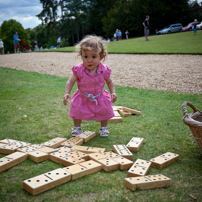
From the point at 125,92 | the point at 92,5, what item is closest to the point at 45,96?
the point at 125,92

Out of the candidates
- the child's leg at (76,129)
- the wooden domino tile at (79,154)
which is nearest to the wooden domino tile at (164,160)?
the wooden domino tile at (79,154)

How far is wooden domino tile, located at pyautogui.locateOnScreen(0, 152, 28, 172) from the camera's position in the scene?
272cm

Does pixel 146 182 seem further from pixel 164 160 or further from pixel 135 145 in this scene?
pixel 135 145

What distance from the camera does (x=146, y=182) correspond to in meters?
2.35

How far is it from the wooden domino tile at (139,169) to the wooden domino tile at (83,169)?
0.41 m

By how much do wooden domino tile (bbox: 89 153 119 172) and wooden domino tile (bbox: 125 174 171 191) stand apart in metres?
0.37

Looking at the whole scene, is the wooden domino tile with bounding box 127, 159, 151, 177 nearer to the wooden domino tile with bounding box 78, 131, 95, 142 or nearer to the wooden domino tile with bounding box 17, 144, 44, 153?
the wooden domino tile with bounding box 78, 131, 95, 142

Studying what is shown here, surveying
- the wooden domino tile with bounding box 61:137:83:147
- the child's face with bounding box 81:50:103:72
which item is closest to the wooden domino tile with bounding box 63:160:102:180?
the wooden domino tile with bounding box 61:137:83:147

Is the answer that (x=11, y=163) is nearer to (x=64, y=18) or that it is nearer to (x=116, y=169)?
(x=116, y=169)

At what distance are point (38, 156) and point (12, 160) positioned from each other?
0.33m

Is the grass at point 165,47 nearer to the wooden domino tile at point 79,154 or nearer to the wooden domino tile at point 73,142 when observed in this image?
the wooden domino tile at point 73,142

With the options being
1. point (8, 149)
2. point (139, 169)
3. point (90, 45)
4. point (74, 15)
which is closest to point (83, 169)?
point (139, 169)

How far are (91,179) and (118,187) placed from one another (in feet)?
1.10

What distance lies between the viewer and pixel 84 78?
385 cm
